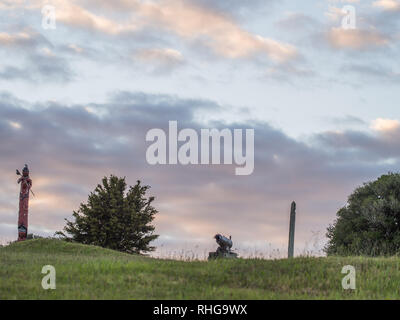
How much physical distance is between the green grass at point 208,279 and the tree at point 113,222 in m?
26.3

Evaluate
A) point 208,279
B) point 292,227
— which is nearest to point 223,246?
point 292,227

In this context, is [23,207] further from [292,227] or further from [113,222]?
[292,227]

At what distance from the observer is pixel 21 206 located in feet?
153

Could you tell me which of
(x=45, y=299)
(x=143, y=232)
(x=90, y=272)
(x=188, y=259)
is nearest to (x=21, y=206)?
(x=143, y=232)

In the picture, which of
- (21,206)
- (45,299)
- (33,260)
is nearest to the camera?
(45,299)

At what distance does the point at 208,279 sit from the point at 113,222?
31442 mm

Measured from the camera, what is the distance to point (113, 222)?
53.1 meters
